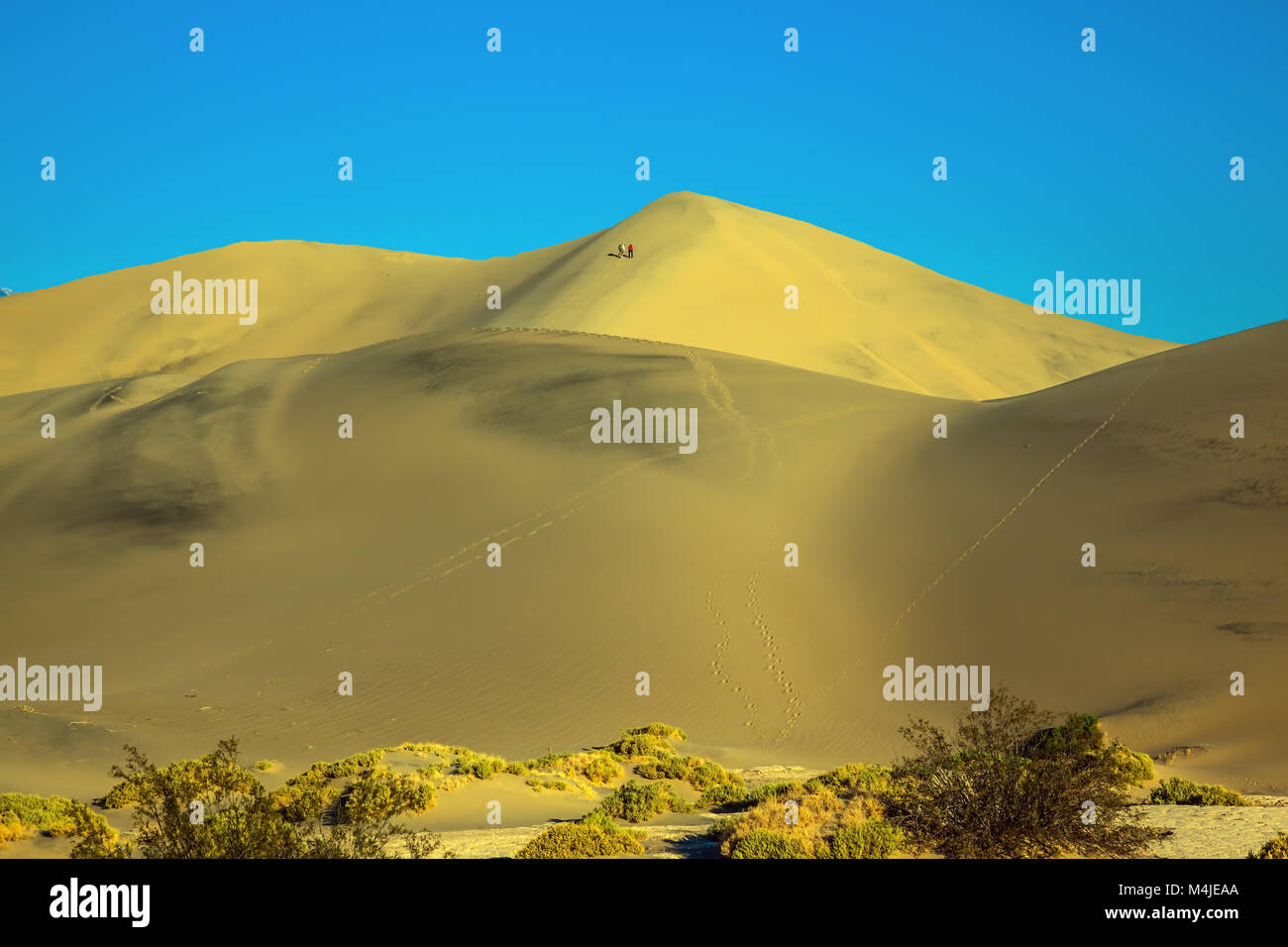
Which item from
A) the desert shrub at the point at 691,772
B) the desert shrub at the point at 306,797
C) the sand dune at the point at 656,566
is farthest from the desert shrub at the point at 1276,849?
the desert shrub at the point at 306,797

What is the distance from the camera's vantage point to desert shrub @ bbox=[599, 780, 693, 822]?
12555mm

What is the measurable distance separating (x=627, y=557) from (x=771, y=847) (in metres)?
16.7

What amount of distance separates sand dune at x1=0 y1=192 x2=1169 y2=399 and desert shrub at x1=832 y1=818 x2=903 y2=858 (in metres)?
54.5

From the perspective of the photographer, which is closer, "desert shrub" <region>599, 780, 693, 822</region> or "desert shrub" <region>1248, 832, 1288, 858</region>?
"desert shrub" <region>1248, 832, 1288, 858</region>

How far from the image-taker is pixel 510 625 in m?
23.3

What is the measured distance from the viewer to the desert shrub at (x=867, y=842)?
29.3 ft

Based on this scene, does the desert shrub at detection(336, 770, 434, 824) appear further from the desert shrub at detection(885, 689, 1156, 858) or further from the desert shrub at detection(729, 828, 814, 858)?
the desert shrub at detection(885, 689, 1156, 858)

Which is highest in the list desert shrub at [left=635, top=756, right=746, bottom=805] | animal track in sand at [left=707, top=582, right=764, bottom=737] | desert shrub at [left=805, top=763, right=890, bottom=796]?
animal track in sand at [left=707, top=582, right=764, bottom=737]

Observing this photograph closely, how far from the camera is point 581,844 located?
940 cm

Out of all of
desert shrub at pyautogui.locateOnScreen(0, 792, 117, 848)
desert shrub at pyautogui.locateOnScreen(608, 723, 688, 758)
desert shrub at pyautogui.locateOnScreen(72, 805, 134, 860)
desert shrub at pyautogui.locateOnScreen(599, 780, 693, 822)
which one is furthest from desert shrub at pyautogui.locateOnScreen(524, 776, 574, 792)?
desert shrub at pyautogui.locateOnScreen(0, 792, 117, 848)

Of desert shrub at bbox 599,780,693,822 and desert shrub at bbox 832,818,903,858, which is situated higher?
desert shrub at bbox 832,818,903,858

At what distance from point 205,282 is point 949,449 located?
80048 millimetres

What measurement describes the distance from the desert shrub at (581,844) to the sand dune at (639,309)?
53.8 metres

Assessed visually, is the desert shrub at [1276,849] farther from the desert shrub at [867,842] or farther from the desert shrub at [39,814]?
the desert shrub at [39,814]
